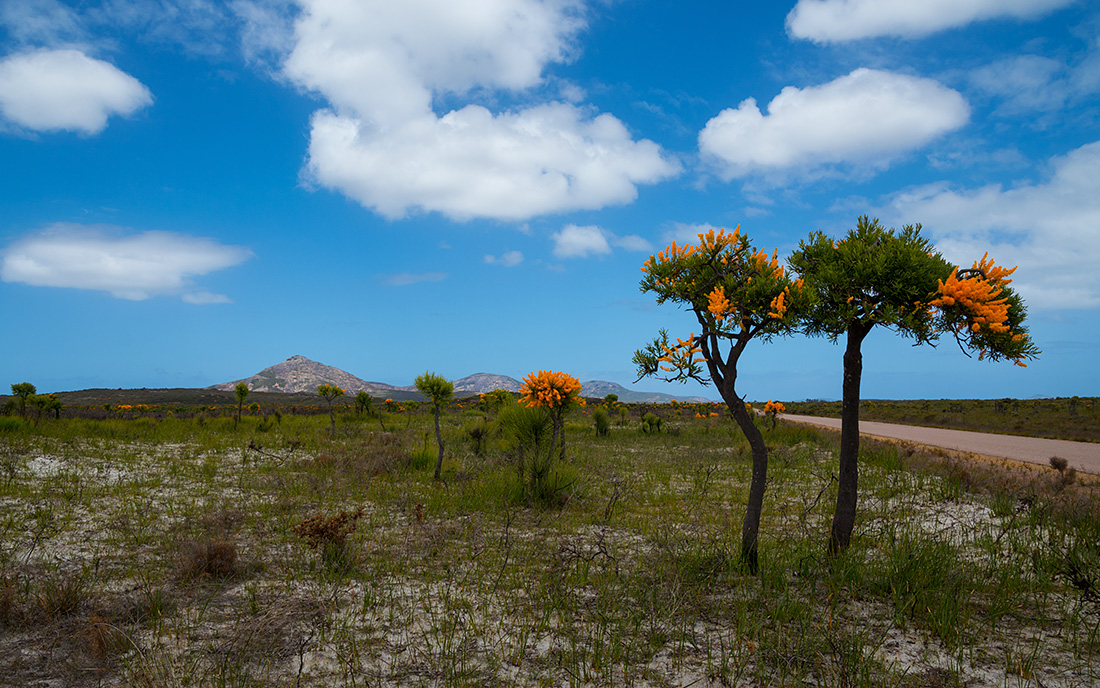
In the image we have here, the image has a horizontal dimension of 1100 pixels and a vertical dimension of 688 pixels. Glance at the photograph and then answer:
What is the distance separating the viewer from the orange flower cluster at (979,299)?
422 cm

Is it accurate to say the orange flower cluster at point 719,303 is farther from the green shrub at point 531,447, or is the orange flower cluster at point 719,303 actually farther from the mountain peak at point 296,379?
the mountain peak at point 296,379

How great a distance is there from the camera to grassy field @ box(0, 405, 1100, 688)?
12.1ft

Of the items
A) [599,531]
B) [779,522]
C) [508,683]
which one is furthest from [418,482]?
[508,683]

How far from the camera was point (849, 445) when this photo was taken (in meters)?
5.37

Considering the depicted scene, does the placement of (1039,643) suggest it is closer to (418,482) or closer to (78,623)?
(78,623)

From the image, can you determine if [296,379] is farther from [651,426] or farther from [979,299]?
[979,299]

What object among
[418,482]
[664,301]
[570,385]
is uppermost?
[664,301]

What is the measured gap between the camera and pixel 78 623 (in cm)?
426

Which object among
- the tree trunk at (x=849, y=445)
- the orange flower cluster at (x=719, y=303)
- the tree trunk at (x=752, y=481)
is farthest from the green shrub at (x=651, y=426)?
the orange flower cluster at (x=719, y=303)

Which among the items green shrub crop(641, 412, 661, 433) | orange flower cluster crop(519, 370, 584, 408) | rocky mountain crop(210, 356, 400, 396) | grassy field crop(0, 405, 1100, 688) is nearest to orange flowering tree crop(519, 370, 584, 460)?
orange flower cluster crop(519, 370, 584, 408)

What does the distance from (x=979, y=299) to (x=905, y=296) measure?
0.52m

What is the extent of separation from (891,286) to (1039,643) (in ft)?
10.1

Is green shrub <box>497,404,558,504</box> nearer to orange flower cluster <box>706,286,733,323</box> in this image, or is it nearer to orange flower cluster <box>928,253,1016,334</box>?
orange flower cluster <box>706,286,733,323</box>

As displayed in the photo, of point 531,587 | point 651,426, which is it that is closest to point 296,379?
point 651,426
